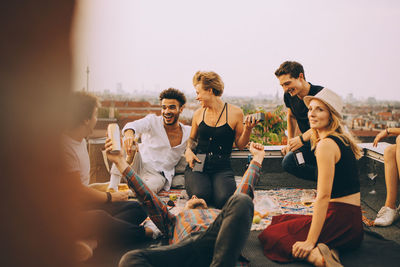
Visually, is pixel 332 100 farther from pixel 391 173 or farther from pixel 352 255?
pixel 391 173

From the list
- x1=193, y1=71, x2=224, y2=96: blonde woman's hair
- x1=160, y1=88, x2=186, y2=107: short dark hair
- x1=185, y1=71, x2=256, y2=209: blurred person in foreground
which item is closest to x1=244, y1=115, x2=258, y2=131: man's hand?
x1=185, y1=71, x2=256, y2=209: blurred person in foreground

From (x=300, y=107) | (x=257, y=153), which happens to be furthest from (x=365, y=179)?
(x=257, y=153)

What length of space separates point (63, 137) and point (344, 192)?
6.81ft

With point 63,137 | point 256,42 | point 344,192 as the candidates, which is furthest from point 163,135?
point 256,42

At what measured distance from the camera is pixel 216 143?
3340 mm

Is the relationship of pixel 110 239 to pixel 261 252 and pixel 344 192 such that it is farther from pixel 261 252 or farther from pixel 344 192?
pixel 344 192

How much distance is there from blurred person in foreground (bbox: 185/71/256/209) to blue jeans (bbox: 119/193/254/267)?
62.5 inches

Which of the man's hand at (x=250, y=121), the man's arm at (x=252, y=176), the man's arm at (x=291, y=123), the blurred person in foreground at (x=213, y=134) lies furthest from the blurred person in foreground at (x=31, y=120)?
the man's arm at (x=291, y=123)

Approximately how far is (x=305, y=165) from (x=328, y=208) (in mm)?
1302

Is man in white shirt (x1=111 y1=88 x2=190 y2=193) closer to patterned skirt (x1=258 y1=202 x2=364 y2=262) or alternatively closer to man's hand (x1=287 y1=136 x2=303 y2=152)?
man's hand (x1=287 y1=136 x2=303 y2=152)

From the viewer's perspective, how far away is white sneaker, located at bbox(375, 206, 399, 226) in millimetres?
2691

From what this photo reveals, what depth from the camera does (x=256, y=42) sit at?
852 centimetres

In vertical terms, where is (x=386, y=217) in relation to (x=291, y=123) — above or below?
below

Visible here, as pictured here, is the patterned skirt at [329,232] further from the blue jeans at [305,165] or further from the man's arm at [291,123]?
the man's arm at [291,123]
